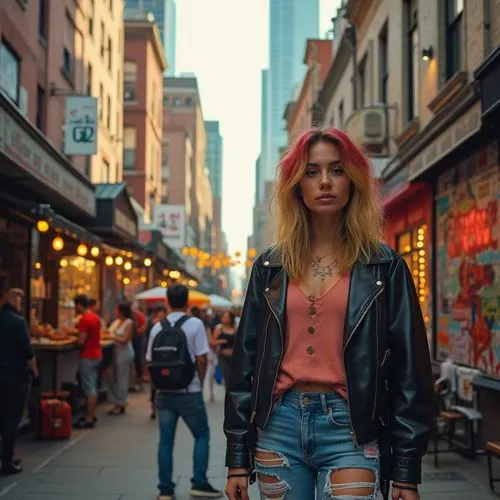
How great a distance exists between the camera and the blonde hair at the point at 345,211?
2939mm

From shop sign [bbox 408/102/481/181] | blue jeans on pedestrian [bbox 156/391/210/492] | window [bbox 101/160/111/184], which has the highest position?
window [bbox 101/160/111/184]

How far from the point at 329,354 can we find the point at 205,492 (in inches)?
186

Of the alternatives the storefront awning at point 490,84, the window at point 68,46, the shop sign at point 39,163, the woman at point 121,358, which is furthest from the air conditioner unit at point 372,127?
the window at point 68,46

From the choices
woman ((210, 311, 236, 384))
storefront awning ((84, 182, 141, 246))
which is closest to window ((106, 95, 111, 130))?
storefront awning ((84, 182, 141, 246))

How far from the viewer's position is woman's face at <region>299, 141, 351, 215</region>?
2938 mm

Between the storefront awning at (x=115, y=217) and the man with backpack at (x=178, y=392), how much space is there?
12.1 m

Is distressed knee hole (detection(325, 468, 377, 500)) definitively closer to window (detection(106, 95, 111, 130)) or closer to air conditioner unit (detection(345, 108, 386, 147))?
air conditioner unit (detection(345, 108, 386, 147))

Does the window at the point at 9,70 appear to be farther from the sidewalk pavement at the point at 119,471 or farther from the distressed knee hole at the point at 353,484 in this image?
the distressed knee hole at the point at 353,484

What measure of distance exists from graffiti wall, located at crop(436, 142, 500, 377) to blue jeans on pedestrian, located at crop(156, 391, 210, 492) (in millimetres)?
3584

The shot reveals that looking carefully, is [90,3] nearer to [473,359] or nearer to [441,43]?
[441,43]

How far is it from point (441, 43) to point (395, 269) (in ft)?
32.6

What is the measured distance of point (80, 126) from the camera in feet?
59.2

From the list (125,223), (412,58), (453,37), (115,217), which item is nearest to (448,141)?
(453,37)

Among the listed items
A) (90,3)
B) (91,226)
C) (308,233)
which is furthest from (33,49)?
(308,233)
